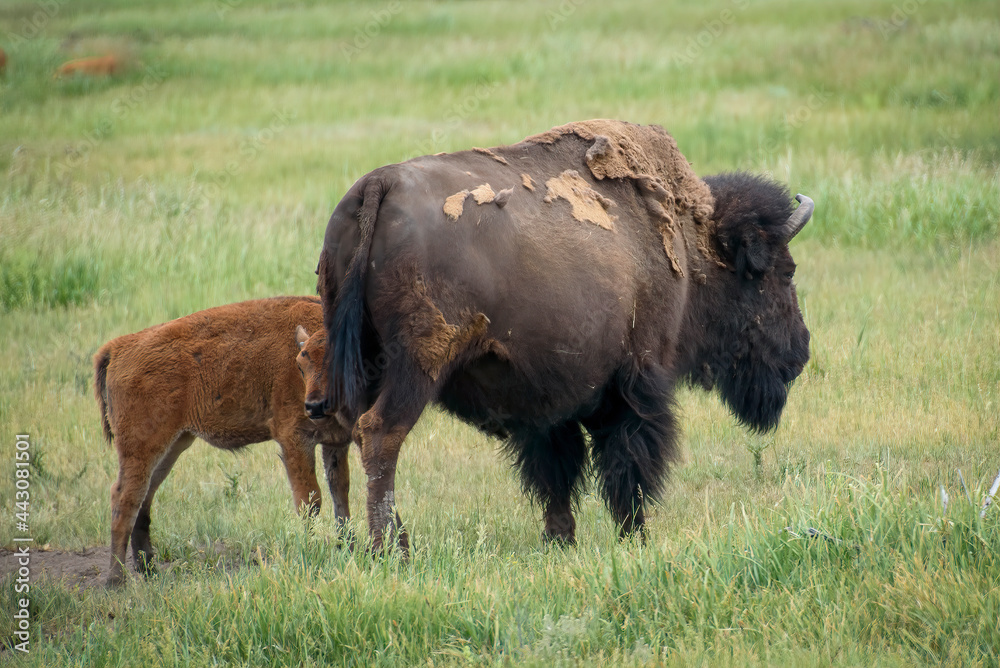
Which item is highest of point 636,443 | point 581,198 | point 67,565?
point 581,198

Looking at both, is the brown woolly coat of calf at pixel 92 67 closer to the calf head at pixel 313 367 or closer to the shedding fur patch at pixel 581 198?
the calf head at pixel 313 367

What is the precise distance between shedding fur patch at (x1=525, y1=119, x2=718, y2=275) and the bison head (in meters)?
0.15

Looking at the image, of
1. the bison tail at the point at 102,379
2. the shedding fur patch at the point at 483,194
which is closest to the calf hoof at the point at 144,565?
the bison tail at the point at 102,379

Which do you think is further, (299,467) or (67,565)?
(67,565)

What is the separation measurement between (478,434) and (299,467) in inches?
103

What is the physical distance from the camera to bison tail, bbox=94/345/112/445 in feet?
18.3

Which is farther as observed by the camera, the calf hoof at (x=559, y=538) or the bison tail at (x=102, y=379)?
the bison tail at (x=102, y=379)

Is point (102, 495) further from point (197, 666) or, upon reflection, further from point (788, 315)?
point (788, 315)

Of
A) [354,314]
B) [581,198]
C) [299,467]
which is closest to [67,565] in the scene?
[299,467]

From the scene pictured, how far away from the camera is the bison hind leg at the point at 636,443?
5137 millimetres

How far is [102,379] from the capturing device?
5.66 meters

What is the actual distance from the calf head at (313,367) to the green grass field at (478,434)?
61 cm

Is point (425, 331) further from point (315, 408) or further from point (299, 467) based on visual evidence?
point (299, 467)

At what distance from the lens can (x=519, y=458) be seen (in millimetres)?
5582
